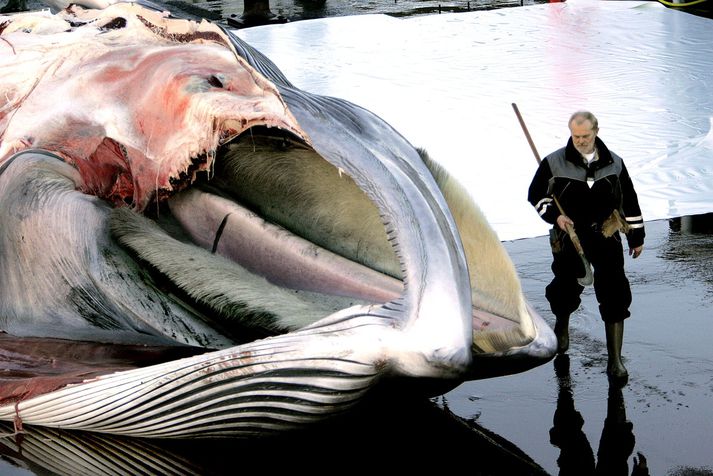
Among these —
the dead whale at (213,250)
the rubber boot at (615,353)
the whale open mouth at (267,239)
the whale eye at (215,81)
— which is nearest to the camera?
the dead whale at (213,250)

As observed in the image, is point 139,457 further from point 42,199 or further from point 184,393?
point 42,199

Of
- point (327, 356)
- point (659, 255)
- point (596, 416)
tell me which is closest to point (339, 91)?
point (659, 255)

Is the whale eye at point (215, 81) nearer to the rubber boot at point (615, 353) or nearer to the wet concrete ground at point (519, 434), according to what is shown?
the wet concrete ground at point (519, 434)

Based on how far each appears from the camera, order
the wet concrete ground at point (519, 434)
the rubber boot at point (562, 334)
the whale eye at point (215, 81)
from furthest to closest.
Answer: the rubber boot at point (562, 334), the whale eye at point (215, 81), the wet concrete ground at point (519, 434)

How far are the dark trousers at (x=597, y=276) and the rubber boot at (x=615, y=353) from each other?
34 mm

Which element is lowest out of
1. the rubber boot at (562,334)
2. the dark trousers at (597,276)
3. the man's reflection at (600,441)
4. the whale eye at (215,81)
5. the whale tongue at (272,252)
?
the rubber boot at (562,334)

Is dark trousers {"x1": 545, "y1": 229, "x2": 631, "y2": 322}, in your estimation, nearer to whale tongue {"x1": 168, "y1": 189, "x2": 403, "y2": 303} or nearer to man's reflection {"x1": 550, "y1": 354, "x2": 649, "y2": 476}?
man's reflection {"x1": 550, "y1": 354, "x2": 649, "y2": 476}

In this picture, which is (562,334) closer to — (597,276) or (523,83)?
(597,276)

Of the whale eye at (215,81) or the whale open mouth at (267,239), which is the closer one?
the whale eye at (215,81)

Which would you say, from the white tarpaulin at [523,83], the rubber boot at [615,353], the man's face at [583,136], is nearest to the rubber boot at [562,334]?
the rubber boot at [615,353]

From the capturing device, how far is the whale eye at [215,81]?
429 cm

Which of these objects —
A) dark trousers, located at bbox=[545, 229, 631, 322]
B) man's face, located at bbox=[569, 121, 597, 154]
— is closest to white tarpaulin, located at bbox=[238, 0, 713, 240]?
dark trousers, located at bbox=[545, 229, 631, 322]

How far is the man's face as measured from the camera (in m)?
4.96

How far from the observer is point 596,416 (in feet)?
14.4
